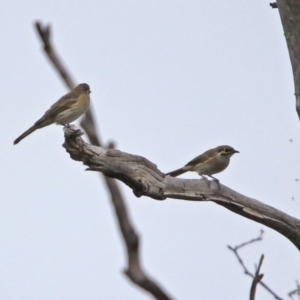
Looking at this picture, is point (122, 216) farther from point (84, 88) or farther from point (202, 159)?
point (84, 88)

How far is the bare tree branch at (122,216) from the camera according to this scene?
204 centimetres

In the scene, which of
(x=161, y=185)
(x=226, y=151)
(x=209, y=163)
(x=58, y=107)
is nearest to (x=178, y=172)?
(x=209, y=163)

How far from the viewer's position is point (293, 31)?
18.7 feet

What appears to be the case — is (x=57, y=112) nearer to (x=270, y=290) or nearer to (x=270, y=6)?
(x=270, y=6)

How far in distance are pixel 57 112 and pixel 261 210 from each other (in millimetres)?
4147

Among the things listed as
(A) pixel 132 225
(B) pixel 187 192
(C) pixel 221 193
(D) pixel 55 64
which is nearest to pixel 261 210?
(C) pixel 221 193

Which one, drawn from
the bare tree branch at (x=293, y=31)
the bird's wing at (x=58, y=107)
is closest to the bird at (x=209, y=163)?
the bird's wing at (x=58, y=107)

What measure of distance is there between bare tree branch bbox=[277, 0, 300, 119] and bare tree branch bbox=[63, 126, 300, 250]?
100 centimetres

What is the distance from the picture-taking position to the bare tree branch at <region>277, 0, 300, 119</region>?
5.63 metres

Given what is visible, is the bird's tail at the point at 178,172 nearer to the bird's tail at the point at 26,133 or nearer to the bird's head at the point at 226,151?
the bird's head at the point at 226,151

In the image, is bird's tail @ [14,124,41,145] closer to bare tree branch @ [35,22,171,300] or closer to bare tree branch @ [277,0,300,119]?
A: bare tree branch @ [277,0,300,119]

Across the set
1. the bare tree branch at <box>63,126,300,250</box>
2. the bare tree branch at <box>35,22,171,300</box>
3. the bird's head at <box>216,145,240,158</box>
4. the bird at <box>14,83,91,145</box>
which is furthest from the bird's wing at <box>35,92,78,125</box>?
the bare tree branch at <box>35,22,171,300</box>

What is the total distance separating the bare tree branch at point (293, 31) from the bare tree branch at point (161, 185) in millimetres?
1004

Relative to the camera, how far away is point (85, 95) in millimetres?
9258
